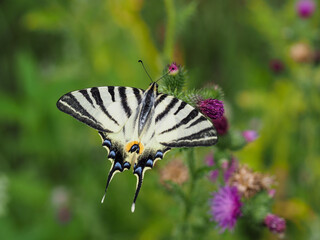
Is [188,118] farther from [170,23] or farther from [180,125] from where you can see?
[170,23]

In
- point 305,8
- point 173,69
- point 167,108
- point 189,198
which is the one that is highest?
point 305,8

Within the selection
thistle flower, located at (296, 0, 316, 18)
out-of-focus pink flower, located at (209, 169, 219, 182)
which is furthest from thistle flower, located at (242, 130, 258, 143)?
thistle flower, located at (296, 0, 316, 18)

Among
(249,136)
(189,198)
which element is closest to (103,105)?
(189,198)

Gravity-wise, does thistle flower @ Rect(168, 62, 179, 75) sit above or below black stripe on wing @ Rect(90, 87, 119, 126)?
below

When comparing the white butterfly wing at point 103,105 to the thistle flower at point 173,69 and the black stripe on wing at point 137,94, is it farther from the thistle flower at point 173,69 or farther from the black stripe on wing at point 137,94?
the thistle flower at point 173,69

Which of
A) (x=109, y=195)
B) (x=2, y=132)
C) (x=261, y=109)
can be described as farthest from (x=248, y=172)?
(x=2, y=132)

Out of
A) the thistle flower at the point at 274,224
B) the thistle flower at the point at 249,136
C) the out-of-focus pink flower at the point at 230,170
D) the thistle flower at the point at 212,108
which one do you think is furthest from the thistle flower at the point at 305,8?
the thistle flower at the point at 274,224

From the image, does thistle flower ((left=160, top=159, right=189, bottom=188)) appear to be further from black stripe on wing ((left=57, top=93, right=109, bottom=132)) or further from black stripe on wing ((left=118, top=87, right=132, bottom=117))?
black stripe on wing ((left=57, top=93, right=109, bottom=132))
